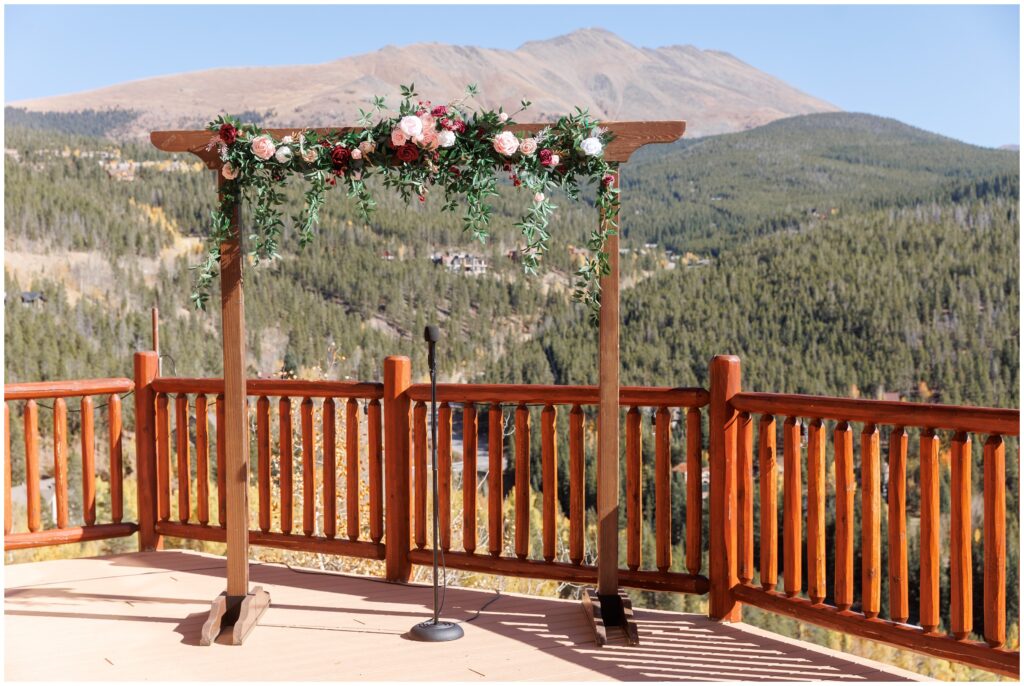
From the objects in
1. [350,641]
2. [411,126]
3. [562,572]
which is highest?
[411,126]

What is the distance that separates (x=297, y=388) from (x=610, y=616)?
1939mm

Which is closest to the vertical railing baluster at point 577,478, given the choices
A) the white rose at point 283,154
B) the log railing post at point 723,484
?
the log railing post at point 723,484

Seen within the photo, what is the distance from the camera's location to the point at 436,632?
12.5 ft

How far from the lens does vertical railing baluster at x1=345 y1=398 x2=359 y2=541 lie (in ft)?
14.9

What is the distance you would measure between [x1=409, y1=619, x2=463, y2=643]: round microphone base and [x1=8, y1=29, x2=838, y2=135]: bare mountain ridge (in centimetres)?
4794

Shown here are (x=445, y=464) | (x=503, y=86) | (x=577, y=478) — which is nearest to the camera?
(x=577, y=478)

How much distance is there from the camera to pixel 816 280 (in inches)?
1911

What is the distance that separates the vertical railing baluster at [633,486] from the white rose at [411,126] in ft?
4.89

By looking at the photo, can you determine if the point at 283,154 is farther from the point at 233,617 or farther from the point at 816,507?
the point at 816,507

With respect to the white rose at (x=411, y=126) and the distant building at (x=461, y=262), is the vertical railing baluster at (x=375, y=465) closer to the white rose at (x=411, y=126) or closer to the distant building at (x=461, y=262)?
the white rose at (x=411, y=126)

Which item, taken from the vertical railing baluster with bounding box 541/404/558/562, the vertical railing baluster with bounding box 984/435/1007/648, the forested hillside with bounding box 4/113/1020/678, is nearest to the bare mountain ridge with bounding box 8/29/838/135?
the forested hillside with bounding box 4/113/1020/678

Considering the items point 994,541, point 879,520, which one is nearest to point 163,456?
point 879,520

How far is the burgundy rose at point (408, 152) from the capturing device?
3701 mm

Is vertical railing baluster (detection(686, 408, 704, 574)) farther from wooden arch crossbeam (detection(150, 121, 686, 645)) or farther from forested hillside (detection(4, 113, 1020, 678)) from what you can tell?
forested hillside (detection(4, 113, 1020, 678))
